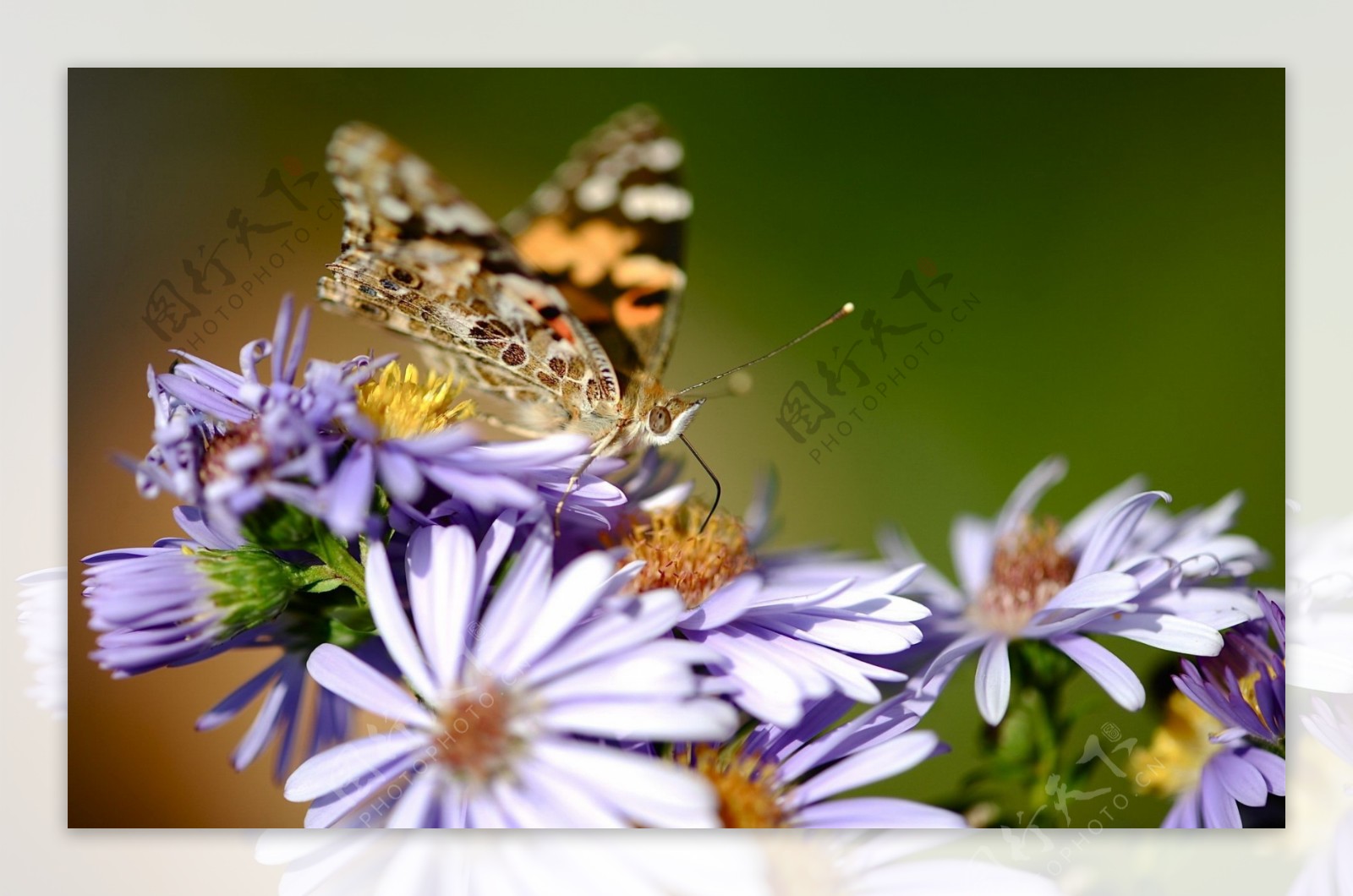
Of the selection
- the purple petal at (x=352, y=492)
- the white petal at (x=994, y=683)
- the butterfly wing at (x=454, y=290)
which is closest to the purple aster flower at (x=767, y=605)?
the white petal at (x=994, y=683)

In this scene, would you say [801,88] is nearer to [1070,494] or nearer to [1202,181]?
[1202,181]

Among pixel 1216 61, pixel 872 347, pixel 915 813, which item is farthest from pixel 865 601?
pixel 1216 61

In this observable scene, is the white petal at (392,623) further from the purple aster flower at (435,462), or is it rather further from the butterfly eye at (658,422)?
the butterfly eye at (658,422)


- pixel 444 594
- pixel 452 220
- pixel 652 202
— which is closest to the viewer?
pixel 444 594

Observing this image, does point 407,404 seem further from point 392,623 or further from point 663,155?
point 663,155

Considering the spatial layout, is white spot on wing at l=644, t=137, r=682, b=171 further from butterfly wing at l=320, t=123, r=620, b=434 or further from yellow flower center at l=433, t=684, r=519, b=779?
yellow flower center at l=433, t=684, r=519, b=779

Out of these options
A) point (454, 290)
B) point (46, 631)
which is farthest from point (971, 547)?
point (46, 631)

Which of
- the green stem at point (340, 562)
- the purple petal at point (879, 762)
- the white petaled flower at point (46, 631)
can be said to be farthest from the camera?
the white petaled flower at point (46, 631)
